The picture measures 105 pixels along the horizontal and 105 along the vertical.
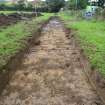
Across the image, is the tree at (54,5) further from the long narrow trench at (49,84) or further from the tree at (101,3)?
the long narrow trench at (49,84)

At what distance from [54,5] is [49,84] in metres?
61.9

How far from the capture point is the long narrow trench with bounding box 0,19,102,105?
5.48m

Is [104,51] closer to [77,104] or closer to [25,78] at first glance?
[25,78]

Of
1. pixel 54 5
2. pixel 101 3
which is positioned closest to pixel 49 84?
pixel 101 3

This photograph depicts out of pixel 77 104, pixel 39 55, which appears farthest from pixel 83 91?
pixel 39 55

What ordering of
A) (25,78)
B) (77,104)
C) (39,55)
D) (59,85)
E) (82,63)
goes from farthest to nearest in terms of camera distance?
(39,55) < (82,63) < (25,78) < (59,85) < (77,104)

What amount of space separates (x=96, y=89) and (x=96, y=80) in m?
0.22

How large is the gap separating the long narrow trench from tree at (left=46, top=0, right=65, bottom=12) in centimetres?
5812

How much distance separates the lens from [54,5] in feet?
220

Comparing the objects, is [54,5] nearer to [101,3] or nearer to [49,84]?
[101,3]

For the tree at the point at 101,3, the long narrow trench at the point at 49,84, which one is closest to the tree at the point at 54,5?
the tree at the point at 101,3

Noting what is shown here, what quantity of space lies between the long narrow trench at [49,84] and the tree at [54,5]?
58125mm

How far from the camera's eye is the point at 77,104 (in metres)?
5.31

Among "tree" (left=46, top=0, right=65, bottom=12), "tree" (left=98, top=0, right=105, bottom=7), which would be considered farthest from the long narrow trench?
"tree" (left=46, top=0, right=65, bottom=12)
